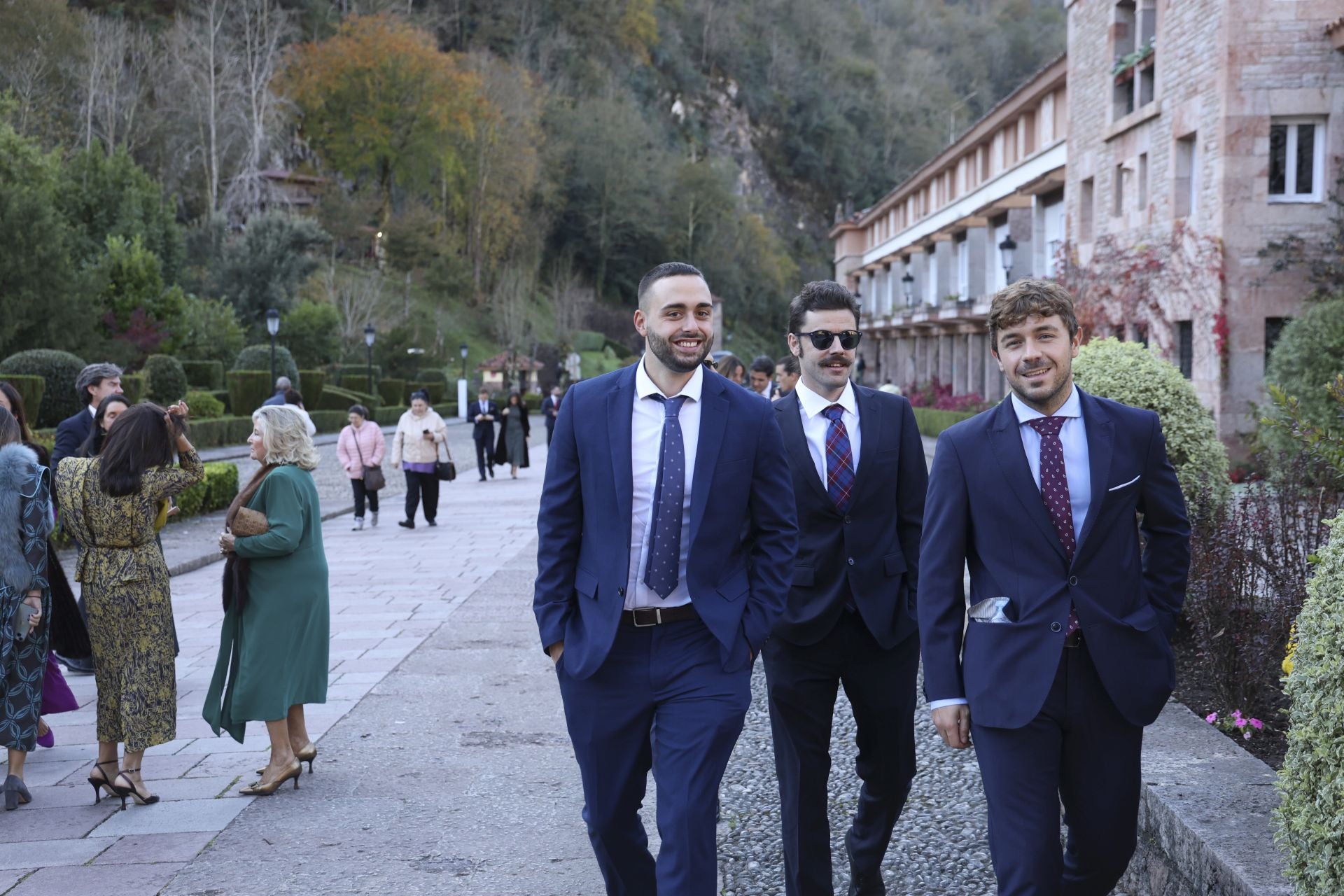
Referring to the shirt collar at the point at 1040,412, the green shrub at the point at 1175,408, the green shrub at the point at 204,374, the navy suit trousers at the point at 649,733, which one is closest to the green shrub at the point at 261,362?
the green shrub at the point at 204,374

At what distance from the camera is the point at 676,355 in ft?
11.3

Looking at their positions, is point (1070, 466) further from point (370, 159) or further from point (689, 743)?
point (370, 159)

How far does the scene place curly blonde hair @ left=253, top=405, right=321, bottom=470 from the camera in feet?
18.7

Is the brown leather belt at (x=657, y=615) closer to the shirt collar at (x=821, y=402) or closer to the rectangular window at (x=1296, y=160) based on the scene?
the shirt collar at (x=821, y=402)

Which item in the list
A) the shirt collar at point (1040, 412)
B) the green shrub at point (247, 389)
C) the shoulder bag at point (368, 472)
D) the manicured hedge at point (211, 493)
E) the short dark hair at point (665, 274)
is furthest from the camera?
the green shrub at point (247, 389)

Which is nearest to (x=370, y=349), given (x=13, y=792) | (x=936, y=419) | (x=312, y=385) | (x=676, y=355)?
(x=312, y=385)

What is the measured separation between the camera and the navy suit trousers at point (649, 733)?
3283 millimetres

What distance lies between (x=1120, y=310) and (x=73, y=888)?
70.7 ft

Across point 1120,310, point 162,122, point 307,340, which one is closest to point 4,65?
point 162,122

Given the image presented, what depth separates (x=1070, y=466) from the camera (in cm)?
319

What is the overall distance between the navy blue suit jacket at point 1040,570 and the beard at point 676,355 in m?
0.69

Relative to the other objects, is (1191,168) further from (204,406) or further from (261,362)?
(261,362)

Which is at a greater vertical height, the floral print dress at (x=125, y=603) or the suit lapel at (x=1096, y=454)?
the suit lapel at (x=1096, y=454)

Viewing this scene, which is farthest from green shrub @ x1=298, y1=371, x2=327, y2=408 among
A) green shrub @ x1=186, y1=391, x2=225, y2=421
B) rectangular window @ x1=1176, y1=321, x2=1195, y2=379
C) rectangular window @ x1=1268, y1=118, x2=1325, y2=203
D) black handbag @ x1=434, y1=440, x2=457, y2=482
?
rectangular window @ x1=1268, y1=118, x2=1325, y2=203
